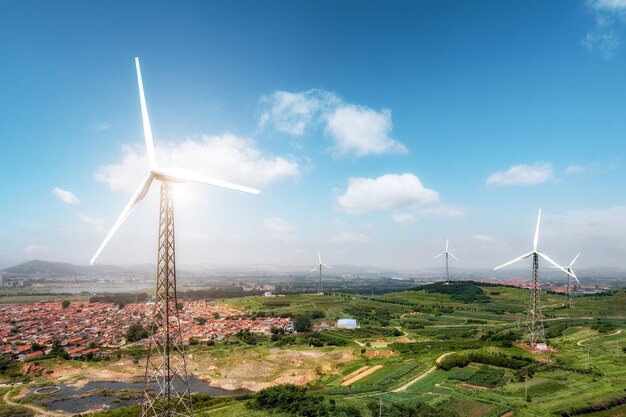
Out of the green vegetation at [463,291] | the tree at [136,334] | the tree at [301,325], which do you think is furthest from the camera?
the green vegetation at [463,291]

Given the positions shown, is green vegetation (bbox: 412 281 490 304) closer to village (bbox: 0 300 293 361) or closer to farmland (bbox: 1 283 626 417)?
farmland (bbox: 1 283 626 417)

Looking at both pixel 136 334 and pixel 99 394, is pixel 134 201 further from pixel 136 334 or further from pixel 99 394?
pixel 136 334

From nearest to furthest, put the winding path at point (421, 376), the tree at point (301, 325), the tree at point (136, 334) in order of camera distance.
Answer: the winding path at point (421, 376) < the tree at point (136, 334) < the tree at point (301, 325)

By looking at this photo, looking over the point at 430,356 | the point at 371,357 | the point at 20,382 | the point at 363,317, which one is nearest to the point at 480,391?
the point at 430,356

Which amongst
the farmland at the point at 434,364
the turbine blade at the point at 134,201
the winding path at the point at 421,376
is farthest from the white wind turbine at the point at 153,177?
the winding path at the point at 421,376

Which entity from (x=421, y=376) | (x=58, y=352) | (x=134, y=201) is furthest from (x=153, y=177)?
(x=58, y=352)

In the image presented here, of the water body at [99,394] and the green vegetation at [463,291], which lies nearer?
the water body at [99,394]

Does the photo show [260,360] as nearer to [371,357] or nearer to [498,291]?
[371,357]

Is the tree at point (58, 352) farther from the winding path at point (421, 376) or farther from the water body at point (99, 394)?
the winding path at point (421, 376)
